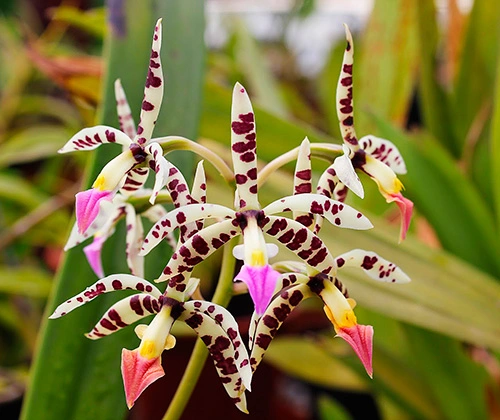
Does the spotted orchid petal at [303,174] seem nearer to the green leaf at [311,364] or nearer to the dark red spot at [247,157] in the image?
the dark red spot at [247,157]

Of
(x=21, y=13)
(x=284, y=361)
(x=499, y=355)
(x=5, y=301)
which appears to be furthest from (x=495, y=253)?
(x=21, y=13)

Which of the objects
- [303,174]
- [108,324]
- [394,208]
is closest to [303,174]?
[303,174]

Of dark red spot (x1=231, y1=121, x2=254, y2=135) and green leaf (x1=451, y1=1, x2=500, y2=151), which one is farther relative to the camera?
green leaf (x1=451, y1=1, x2=500, y2=151)

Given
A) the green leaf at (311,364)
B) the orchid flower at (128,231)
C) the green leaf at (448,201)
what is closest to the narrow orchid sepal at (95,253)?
the orchid flower at (128,231)

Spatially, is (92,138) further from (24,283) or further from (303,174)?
(24,283)

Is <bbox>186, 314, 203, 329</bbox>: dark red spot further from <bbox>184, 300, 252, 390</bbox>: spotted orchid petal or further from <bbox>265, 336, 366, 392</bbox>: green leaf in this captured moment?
<bbox>265, 336, 366, 392</bbox>: green leaf

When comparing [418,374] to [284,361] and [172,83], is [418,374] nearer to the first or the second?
[284,361]

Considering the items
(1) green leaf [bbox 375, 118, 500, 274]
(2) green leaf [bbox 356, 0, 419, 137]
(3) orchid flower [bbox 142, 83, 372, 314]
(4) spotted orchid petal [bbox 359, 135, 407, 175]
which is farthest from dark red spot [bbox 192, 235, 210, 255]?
(2) green leaf [bbox 356, 0, 419, 137]
